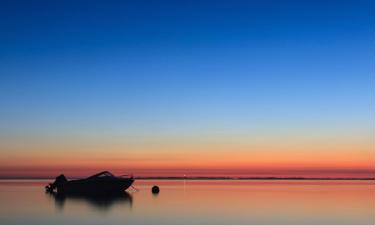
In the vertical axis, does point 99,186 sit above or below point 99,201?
above

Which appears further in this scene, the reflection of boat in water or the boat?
the boat

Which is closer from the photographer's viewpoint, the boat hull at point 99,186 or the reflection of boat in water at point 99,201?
the reflection of boat in water at point 99,201

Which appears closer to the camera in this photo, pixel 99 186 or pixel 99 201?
pixel 99 201

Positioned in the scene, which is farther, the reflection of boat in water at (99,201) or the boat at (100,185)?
the boat at (100,185)

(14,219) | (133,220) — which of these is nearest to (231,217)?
(133,220)

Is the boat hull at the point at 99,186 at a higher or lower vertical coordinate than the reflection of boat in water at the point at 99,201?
higher

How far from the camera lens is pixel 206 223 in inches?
1163

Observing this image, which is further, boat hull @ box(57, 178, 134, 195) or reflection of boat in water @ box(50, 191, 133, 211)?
boat hull @ box(57, 178, 134, 195)

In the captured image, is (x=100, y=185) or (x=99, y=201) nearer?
(x=99, y=201)

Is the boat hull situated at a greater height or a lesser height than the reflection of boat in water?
greater

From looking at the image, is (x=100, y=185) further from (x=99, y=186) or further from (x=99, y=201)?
(x=99, y=201)

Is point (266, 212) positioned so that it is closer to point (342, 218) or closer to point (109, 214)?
point (342, 218)

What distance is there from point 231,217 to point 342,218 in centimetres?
764

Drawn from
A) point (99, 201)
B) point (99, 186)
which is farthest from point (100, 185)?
point (99, 201)
